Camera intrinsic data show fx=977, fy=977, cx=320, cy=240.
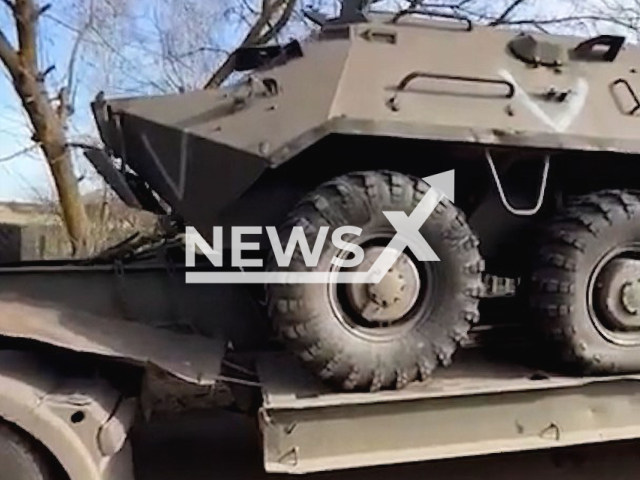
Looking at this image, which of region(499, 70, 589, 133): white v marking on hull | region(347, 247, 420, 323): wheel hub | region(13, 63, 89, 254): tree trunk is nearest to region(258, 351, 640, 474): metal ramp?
region(347, 247, 420, 323): wheel hub

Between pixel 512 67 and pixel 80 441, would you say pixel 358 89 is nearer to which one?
pixel 512 67

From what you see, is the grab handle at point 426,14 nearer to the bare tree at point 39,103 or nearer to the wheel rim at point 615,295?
the wheel rim at point 615,295

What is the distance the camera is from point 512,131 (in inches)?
169

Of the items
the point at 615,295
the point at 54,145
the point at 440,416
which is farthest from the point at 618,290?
the point at 54,145

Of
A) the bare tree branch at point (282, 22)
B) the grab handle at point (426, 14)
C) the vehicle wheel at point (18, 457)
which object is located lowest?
the vehicle wheel at point (18, 457)

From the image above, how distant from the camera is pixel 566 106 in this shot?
454cm

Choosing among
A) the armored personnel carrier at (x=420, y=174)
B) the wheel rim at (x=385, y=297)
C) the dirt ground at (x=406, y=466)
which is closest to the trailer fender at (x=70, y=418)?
the armored personnel carrier at (x=420, y=174)

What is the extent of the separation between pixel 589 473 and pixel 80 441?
2.78 meters

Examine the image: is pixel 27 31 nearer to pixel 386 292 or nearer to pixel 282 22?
pixel 282 22

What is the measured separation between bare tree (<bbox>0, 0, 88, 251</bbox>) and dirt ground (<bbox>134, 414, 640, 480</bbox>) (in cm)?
749

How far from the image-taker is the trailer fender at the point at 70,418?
12.9 feet

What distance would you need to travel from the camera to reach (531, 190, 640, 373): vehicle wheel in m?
4.35

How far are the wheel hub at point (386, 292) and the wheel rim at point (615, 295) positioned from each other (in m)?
0.86

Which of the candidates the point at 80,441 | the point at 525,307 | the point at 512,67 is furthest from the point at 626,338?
the point at 80,441
